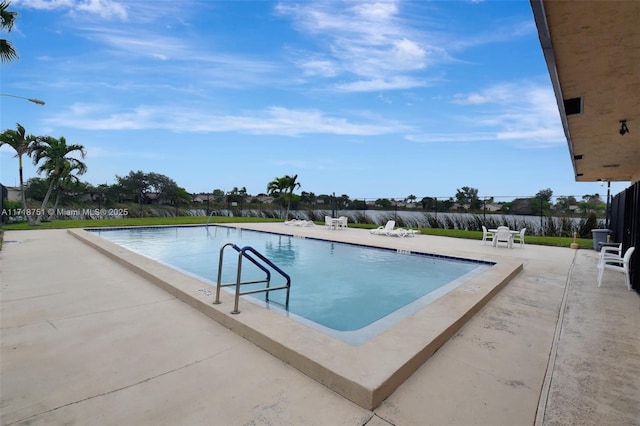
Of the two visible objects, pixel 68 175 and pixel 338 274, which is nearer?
pixel 338 274

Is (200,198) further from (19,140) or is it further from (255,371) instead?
(255,371)

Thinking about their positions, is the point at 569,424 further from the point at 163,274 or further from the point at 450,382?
the point at 163,274

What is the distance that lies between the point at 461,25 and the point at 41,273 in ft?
39.2

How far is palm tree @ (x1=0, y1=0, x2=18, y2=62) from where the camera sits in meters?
9.10

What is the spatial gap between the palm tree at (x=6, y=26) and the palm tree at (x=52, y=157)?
6104 mm

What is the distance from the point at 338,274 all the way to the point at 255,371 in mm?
4335

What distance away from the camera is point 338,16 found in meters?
10.2

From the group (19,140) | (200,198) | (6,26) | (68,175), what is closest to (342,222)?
(6,26)

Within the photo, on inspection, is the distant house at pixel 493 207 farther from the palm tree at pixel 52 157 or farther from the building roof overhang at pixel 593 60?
the palm tree at pixel 52 157

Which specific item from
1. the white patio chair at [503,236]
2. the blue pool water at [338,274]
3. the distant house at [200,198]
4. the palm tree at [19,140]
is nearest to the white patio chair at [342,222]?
the blue pool water at [338,274]

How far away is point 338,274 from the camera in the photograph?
6.61 m

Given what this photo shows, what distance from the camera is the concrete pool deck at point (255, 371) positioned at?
1902mm

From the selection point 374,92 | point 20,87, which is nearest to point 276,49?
point 374,92

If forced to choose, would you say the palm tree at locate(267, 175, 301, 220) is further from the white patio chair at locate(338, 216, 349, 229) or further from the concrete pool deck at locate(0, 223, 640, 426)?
the concrete pool deck at locate(0, 223, 640, 426)
